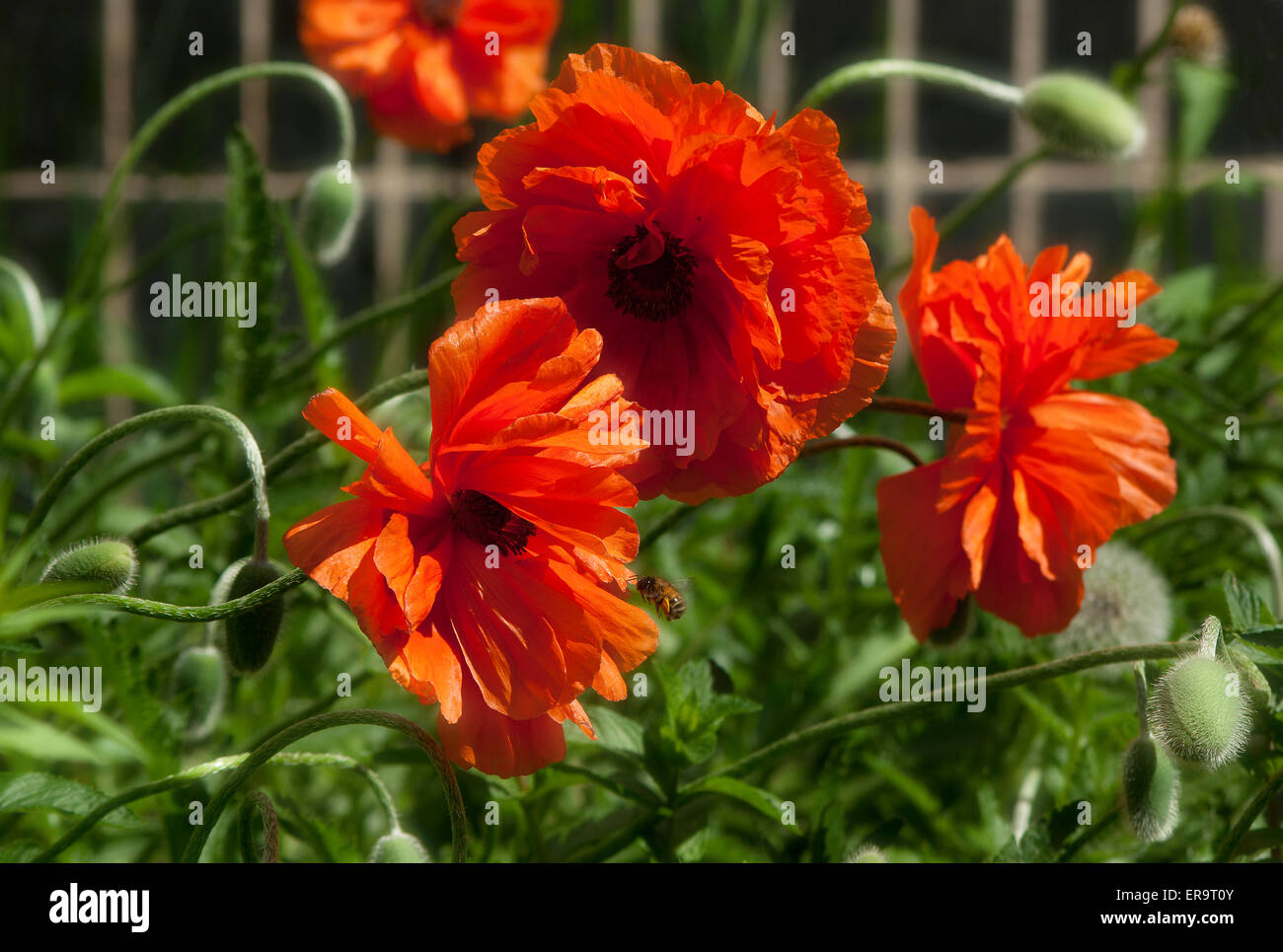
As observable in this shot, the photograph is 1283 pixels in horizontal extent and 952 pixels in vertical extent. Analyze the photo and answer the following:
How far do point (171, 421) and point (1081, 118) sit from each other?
995mm

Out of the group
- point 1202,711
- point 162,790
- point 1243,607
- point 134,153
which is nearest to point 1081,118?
point 1243,607

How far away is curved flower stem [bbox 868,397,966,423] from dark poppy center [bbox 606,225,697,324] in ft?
0.57

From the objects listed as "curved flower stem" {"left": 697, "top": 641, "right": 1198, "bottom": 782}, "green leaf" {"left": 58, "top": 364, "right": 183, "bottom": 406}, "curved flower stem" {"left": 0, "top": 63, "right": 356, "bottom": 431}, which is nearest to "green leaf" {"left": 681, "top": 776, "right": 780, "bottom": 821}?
"curved flower stem" {"left": 697, "top": 641, "right": 1198, "bottom": 782}

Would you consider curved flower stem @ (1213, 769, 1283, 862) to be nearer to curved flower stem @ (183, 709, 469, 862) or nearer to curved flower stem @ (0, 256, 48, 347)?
curved flower stem @ (183, 709, 469, 862)

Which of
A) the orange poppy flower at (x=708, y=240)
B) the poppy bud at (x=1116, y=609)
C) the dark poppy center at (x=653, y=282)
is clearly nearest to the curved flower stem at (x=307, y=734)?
the orange poppy flower at (x=708, y=240)

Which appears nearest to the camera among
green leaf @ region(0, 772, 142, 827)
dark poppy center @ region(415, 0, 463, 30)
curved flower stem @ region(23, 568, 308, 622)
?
curved flower stem @ region(23, 568, 308, 622)

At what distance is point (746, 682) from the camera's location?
1441 mm

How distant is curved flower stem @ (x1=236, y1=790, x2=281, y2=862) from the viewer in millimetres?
892

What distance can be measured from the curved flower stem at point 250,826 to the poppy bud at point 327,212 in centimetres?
77

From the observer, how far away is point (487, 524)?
928mm

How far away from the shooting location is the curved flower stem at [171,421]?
899mm

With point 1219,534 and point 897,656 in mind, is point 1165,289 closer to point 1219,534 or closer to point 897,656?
point 1219,534
